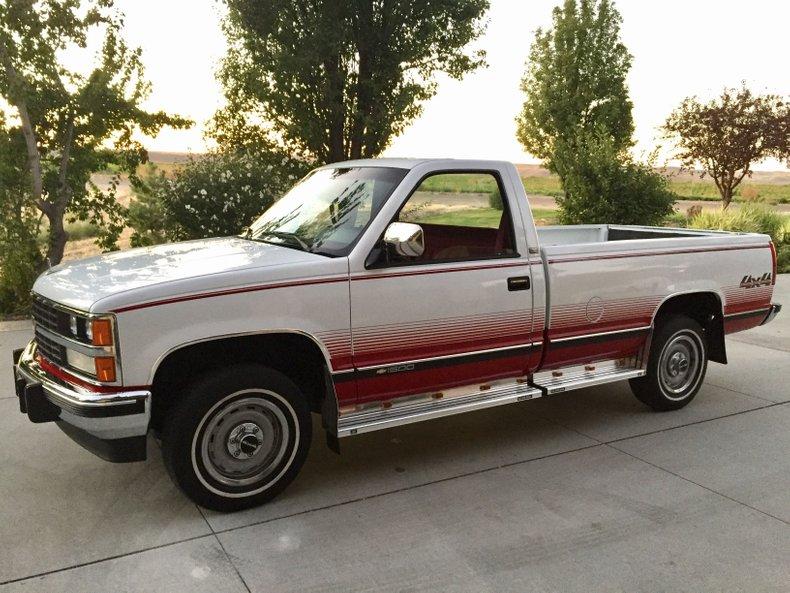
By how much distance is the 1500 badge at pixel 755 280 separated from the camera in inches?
244

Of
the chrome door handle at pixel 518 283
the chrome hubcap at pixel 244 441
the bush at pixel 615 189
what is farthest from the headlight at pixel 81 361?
the bush at pixel 615 189

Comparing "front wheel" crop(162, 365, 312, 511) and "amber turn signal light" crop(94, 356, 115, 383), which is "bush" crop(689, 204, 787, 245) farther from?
"amber turn signal light" crop(94, 356, 115, 383)

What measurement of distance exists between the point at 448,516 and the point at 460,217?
2.32 meters

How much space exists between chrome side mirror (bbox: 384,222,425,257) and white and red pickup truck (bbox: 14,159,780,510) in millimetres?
14

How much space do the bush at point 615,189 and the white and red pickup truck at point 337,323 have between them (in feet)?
38.0

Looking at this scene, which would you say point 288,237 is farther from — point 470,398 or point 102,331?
point 470,398

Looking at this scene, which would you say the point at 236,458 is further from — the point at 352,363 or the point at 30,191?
the point at 30,191

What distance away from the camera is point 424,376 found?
15.3ft

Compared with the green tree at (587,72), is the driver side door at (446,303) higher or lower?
lower

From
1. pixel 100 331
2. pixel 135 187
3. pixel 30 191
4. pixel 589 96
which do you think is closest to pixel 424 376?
pixel 100 331

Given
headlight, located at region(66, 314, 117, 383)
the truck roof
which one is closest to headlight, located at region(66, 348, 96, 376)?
headlight, located at region(66, 314, 117, 383)

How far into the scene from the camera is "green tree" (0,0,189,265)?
997cm

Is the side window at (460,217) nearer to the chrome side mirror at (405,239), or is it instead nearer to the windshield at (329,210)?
the chrome side mirror at (405,239)

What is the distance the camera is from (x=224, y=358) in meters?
4.23
